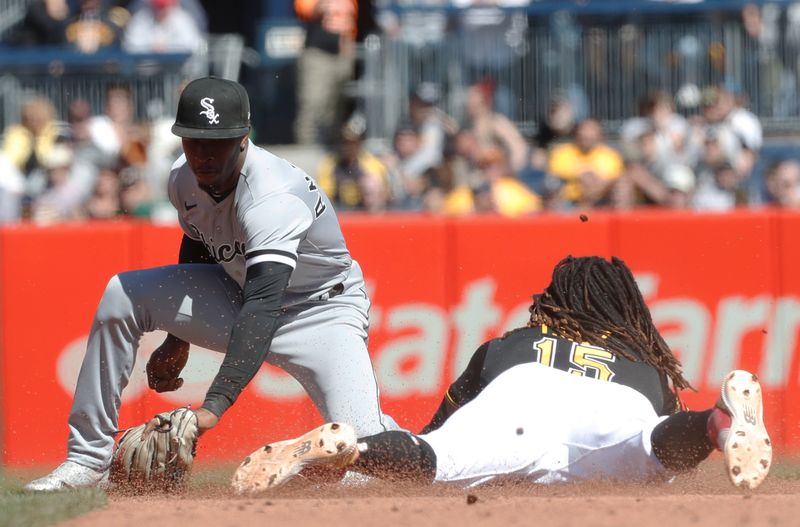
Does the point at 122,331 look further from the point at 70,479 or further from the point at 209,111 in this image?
the point at 209,111

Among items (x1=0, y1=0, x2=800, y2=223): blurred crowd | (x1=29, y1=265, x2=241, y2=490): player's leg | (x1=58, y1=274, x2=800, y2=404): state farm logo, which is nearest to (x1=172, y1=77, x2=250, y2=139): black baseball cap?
(x1=29, y1=265, x2=241, y2=490): player's leg

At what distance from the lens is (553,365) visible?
6141mm

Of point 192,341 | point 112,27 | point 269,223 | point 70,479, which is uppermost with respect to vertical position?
point 112,27

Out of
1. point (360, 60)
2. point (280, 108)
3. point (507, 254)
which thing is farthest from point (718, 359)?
point (280, 108)

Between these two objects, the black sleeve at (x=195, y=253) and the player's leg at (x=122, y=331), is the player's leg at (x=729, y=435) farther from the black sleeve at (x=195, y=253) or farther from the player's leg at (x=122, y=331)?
the black sleeve at (x=195, y=253)

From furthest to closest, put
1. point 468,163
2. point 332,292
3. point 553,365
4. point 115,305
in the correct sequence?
point 468,163
point 332,292
point 553,365
point 115,305

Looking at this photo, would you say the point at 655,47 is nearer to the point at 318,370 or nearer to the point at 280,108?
the point at 280,108

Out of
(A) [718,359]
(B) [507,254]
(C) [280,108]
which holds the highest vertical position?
(C) [280,108]

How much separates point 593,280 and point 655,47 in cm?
639

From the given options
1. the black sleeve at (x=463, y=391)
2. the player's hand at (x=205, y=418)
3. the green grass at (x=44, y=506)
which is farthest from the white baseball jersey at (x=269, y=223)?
the green grass at (x=44, y=506)

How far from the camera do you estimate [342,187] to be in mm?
10906

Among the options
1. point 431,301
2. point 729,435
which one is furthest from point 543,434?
point 431,301

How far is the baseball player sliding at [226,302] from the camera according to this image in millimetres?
5676

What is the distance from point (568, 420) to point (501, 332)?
2250 millimetres
